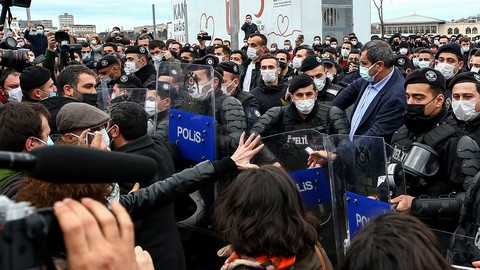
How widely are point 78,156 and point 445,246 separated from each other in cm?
209

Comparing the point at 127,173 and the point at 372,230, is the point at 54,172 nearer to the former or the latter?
the point at 127,173

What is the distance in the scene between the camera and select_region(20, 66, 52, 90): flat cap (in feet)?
16.9

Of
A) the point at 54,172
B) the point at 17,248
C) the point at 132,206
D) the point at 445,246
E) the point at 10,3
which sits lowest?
the point at 445,246

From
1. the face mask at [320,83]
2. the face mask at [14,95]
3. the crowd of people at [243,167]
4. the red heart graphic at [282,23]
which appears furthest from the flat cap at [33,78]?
the red heart graphic at [282,23]

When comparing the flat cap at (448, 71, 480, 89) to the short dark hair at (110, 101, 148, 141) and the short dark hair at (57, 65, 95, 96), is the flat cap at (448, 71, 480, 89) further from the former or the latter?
the short dark hair at (57, 65, 95, 96)

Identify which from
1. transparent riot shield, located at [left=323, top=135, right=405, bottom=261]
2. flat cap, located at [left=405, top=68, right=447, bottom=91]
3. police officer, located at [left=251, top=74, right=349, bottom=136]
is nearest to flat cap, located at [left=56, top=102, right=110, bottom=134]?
transparent riot shield, located at [left=323, top=135, right=405, bottom=261]

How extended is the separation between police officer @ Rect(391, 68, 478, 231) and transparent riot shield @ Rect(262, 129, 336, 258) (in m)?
0.54

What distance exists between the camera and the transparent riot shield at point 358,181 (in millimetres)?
2959

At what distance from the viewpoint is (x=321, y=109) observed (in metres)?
5.02

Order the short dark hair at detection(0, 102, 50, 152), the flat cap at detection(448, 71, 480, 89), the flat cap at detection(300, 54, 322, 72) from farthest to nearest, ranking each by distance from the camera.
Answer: the flat cap at detection(300, 54, 322, 72), the flat cap at detection(448, 71, 480, 89), the short dark hair at detection(0, 102, 50, 152)

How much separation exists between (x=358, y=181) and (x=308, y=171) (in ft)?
1.94

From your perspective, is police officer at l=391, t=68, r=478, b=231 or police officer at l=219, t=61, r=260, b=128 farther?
police officer at l=219, t=61, r=260, b=128

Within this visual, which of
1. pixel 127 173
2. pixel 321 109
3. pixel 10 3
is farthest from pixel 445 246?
pixel 10 3

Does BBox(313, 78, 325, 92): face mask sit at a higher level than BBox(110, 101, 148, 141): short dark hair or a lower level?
higher
